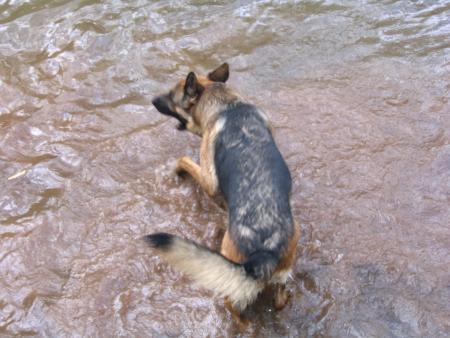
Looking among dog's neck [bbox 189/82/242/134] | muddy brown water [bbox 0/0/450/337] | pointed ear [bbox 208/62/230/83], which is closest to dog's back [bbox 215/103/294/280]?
dog's neck [bbox 189/82/242/134]

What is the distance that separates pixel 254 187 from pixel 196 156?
186 centimetres

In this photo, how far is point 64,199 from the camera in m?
4.92

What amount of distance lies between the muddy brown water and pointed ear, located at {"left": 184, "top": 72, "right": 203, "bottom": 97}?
905mm

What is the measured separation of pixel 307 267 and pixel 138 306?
1569 mm

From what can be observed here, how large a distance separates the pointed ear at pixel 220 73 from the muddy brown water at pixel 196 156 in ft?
2.88

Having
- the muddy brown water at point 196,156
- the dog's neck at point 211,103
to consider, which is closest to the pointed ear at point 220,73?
the dog's neck at point 211,103

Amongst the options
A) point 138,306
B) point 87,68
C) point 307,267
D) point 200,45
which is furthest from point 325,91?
point 138,306

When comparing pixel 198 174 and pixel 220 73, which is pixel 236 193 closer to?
pixel 198 174

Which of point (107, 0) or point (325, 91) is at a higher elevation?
point (107, 0)

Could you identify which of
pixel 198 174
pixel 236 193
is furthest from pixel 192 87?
pixel 236 193

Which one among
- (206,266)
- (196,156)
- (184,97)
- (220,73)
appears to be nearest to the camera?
(206,266)

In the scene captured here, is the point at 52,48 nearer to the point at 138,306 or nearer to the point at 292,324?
the point at 138,306

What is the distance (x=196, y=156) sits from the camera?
551cm

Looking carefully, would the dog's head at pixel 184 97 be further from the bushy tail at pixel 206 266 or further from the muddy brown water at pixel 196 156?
the bushy tail at pixel 206 266
